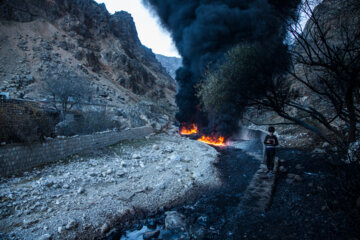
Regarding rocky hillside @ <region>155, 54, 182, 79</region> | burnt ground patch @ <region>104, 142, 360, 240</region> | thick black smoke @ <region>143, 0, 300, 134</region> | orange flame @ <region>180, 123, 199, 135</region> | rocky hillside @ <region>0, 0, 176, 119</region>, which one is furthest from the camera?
rocky hillside @ <region>155, 54, 182, 79</region>

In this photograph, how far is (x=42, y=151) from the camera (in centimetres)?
791

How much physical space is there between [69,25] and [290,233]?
46.4 m

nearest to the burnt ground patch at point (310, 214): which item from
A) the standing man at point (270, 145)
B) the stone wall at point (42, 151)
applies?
the standing man at point (270, 145)

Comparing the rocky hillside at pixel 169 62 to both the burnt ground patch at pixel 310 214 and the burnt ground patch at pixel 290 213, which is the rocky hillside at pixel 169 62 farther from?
the burnt ground patch at pixel 310 214

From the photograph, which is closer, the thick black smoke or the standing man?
the standing man

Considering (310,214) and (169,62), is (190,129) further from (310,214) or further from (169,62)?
(169,62)

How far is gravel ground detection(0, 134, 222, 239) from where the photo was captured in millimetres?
4789

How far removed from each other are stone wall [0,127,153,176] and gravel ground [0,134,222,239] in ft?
1.29

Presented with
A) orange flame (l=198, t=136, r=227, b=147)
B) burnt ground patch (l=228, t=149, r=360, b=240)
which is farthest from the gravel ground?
orange flame (l=198, t=136, r=227, b=147)

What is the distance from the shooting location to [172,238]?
16.8ft

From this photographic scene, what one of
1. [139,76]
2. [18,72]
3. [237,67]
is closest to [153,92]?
[139,76]

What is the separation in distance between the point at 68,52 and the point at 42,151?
3355cm

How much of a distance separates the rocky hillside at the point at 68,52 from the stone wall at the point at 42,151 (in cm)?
1556

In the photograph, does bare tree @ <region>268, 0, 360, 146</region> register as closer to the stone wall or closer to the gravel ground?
the gravel ground
